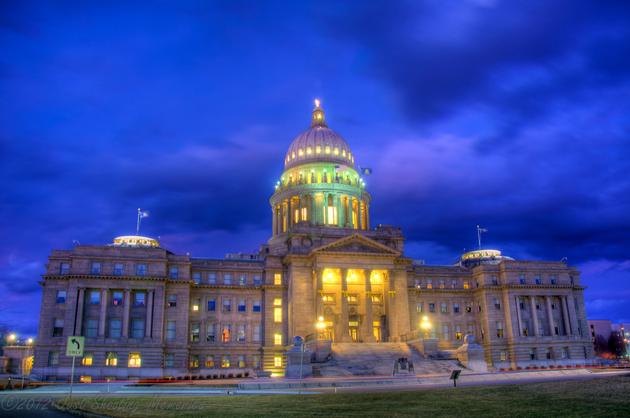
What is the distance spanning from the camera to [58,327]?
74.5 m

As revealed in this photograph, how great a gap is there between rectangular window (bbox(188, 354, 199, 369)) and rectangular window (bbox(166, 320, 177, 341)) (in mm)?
4483

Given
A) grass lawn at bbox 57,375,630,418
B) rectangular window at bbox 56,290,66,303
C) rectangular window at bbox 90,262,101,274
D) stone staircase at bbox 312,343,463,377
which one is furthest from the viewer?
rectangular window at bbox 90,262,101,274

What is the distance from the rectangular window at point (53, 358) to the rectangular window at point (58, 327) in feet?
8.33

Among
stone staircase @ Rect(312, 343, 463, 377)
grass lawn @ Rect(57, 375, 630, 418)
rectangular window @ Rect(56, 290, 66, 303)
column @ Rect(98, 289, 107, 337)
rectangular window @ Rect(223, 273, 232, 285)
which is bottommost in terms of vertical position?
grass lawn @ Rect(57, 375, 630, 418)

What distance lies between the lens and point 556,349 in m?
89.8

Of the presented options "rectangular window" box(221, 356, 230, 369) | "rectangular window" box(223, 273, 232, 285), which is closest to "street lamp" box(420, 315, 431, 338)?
"rectangular window" box(221, 356, 230, 369)

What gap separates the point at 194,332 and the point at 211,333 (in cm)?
254

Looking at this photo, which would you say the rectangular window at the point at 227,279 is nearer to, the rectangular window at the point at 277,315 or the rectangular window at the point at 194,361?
the rectangular window at the point at 277,315

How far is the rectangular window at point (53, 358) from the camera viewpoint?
7175 cm

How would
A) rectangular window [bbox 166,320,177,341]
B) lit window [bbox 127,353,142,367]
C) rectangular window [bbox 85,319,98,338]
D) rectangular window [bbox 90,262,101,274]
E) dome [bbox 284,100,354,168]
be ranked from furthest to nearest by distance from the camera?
dome [bbox 284,100,354,168], rectangular window [bbox 166,320,177,341], rectangular window [bbox 90,262,101,274], rectangular window [bbox 85,319,98,338], lit window [bbox 127,353,142,367]

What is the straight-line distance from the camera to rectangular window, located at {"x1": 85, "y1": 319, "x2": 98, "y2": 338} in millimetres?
74375

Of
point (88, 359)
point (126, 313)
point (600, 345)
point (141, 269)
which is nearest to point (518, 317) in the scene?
point (141, 269)

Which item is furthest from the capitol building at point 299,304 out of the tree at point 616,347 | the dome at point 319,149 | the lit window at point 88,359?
the tree at point 616,347

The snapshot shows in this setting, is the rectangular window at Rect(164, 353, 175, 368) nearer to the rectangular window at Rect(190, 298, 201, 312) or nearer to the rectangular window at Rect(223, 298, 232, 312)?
the rectangular window at Rect(190, 298, 201, 312)
